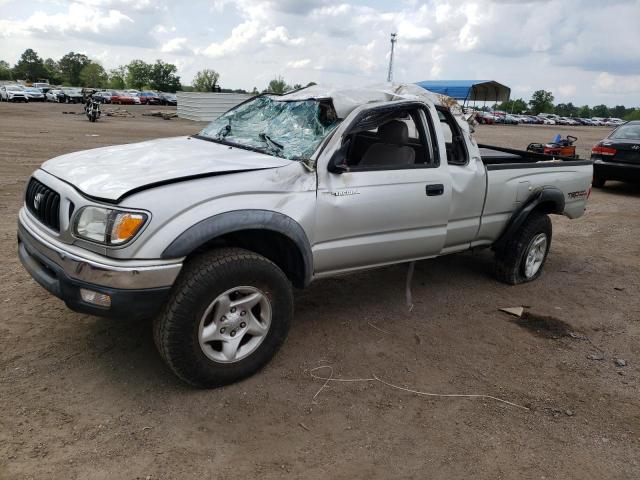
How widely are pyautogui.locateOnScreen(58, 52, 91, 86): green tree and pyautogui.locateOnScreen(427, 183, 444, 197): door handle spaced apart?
132841 millimetres

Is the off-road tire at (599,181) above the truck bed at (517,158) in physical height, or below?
below

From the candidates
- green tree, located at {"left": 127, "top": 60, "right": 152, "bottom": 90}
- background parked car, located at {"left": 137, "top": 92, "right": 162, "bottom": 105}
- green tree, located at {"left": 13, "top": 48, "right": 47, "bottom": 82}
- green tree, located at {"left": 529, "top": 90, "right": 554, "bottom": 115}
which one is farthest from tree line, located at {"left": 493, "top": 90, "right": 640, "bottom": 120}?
green tree, located at {"left": 13, "top": 48, "right": 47, "bottom": 82}

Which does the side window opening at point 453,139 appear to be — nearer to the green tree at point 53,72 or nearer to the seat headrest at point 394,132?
the seat headrest at point 394,132

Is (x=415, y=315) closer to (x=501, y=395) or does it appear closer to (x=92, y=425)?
(x=501, y=395)

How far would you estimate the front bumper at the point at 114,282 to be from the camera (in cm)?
270

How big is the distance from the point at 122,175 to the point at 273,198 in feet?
2.92

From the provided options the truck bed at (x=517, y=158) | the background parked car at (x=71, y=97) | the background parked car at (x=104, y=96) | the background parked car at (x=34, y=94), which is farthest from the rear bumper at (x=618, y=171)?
the background parked car at (x=104, y=96)

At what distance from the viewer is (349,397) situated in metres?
3.21

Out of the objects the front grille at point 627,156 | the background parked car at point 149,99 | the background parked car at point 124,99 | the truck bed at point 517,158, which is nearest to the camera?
the truck bed at point 517,158

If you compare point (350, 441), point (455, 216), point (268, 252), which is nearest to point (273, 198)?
point (268, 252)

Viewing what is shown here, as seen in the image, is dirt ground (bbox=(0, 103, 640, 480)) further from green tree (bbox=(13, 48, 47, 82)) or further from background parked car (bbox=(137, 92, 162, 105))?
green tree (bbox=(13, 48, 47, 82))

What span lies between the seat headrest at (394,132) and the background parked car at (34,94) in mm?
46859

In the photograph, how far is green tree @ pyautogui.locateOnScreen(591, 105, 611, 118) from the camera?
128m

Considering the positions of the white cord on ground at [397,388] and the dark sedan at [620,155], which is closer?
the white cord on ground at [397,388]
